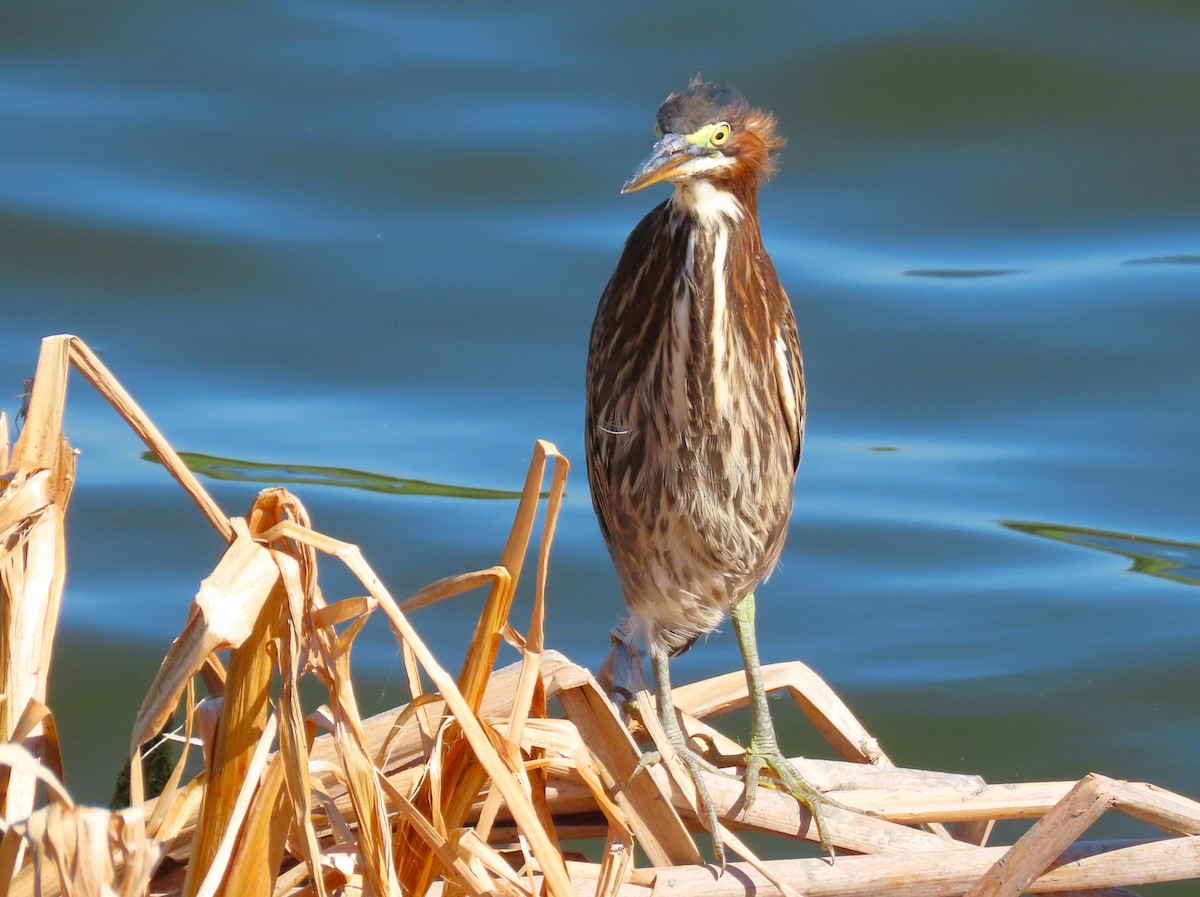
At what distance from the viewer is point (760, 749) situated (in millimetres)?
3484

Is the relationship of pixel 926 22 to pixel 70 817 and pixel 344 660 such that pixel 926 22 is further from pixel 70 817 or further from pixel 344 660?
pixel 70 817

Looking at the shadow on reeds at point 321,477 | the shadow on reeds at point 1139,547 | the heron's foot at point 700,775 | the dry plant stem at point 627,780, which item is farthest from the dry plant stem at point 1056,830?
the shadow on reeds at point 321,477

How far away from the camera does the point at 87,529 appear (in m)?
5.86

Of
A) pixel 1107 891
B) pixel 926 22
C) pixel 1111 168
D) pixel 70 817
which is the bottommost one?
pixel 1107 891

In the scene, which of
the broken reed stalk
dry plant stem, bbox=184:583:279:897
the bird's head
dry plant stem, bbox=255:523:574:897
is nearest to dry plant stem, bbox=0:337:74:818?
the broken reed stalk

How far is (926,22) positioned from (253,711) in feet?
21.0

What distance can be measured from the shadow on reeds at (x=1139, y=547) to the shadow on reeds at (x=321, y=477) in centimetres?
211

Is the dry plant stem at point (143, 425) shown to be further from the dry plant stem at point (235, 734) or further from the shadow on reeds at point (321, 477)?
the shadow on reeds at point (321, 477)

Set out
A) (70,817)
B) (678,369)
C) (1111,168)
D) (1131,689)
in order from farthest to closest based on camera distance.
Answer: (1111,168)
(1131,689)
(678,369)
(70,817)

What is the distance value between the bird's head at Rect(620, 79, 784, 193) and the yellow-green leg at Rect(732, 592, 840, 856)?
3.85 feet

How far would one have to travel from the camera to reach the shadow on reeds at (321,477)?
239 inches

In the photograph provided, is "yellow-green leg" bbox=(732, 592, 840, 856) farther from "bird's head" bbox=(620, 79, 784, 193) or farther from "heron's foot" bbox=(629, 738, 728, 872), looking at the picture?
"bird's head" bbox=(620, 79, 784, 193)

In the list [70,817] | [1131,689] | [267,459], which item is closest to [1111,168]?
[1131,689]

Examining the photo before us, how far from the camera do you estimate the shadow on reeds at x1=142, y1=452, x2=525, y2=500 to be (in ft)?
19.9
